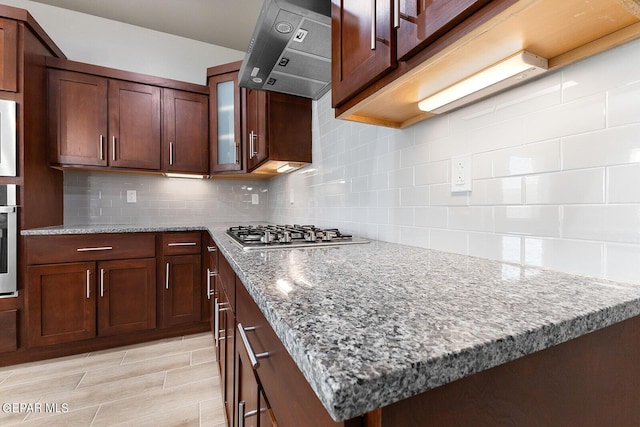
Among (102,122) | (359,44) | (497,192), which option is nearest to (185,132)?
(102,122)

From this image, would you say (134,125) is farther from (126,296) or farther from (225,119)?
(126,296)

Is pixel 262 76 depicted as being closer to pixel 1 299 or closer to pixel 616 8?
pixel 616 8

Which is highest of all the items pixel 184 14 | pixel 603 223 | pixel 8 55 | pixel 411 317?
pixel 184 14

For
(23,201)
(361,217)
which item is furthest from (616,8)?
(23,201)

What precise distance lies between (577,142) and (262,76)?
148 cm

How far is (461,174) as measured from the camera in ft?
3.34

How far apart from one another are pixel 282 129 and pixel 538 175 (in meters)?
1.63

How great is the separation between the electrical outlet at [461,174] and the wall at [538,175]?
0.06 feet

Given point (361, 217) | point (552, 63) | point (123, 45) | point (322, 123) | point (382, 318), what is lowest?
point (382, 318)

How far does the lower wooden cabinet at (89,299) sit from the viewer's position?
2.00 m

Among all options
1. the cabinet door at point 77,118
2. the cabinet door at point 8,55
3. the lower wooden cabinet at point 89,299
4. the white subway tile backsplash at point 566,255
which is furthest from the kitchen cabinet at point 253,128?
the white subway tile backsplash at point 566,255

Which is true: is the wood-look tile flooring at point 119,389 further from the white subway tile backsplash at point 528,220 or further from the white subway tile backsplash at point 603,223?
the white subway tile backsplash at point 603,223

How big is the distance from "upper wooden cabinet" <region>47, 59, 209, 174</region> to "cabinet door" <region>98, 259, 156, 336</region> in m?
0.86

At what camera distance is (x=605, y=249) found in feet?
2.17
